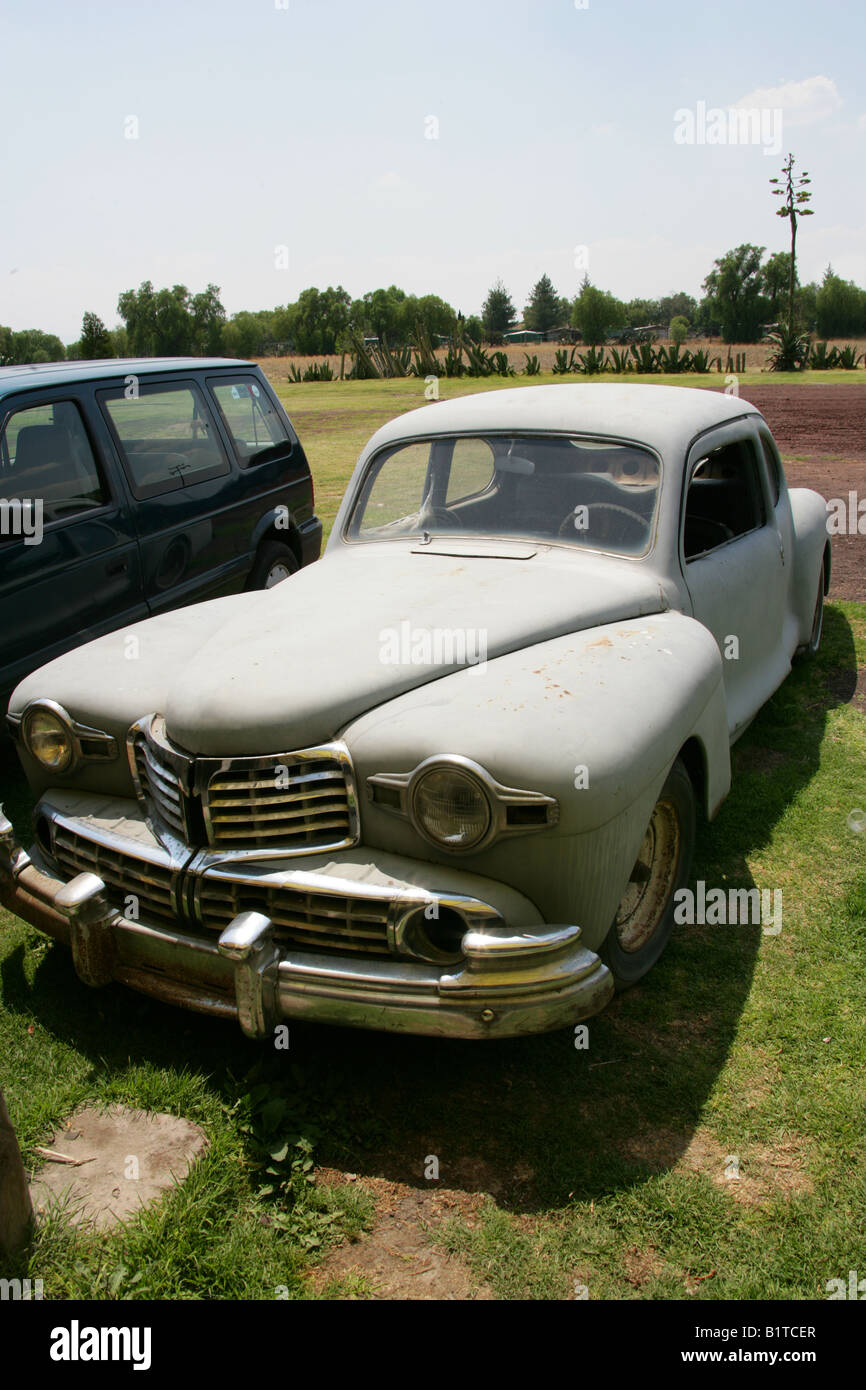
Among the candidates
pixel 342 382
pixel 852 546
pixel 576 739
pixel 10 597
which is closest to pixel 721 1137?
pixel 576 739

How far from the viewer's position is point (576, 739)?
2.45m

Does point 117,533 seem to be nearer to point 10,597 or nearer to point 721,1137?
point 10,597

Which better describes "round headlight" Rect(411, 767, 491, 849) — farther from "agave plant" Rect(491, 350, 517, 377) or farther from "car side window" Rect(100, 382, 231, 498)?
"agave plant" Rect(491, 350, 517, 377)

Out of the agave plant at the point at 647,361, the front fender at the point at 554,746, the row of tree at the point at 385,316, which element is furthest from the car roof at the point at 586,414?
the row of tree at the point at 385,316

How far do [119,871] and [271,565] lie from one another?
3.85m

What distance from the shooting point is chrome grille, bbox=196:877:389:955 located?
8.13ft

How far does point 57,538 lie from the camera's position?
4766 mm

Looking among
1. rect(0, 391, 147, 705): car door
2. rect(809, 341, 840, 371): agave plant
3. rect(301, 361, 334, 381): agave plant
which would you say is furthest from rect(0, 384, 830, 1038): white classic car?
rect(301, 361, 334, 381): agave plant

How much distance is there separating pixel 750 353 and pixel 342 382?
17162 millimetres

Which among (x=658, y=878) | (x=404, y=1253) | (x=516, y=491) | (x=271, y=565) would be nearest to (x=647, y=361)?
(x=271, y=565)

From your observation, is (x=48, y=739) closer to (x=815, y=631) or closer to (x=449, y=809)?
(x=449, y=809)

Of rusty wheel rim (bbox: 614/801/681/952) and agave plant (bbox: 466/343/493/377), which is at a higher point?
agave plant (bbox: 466/343/493/377)

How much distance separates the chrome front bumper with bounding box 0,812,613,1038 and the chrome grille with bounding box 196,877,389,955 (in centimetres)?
3

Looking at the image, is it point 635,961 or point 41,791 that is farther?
point 41,791
